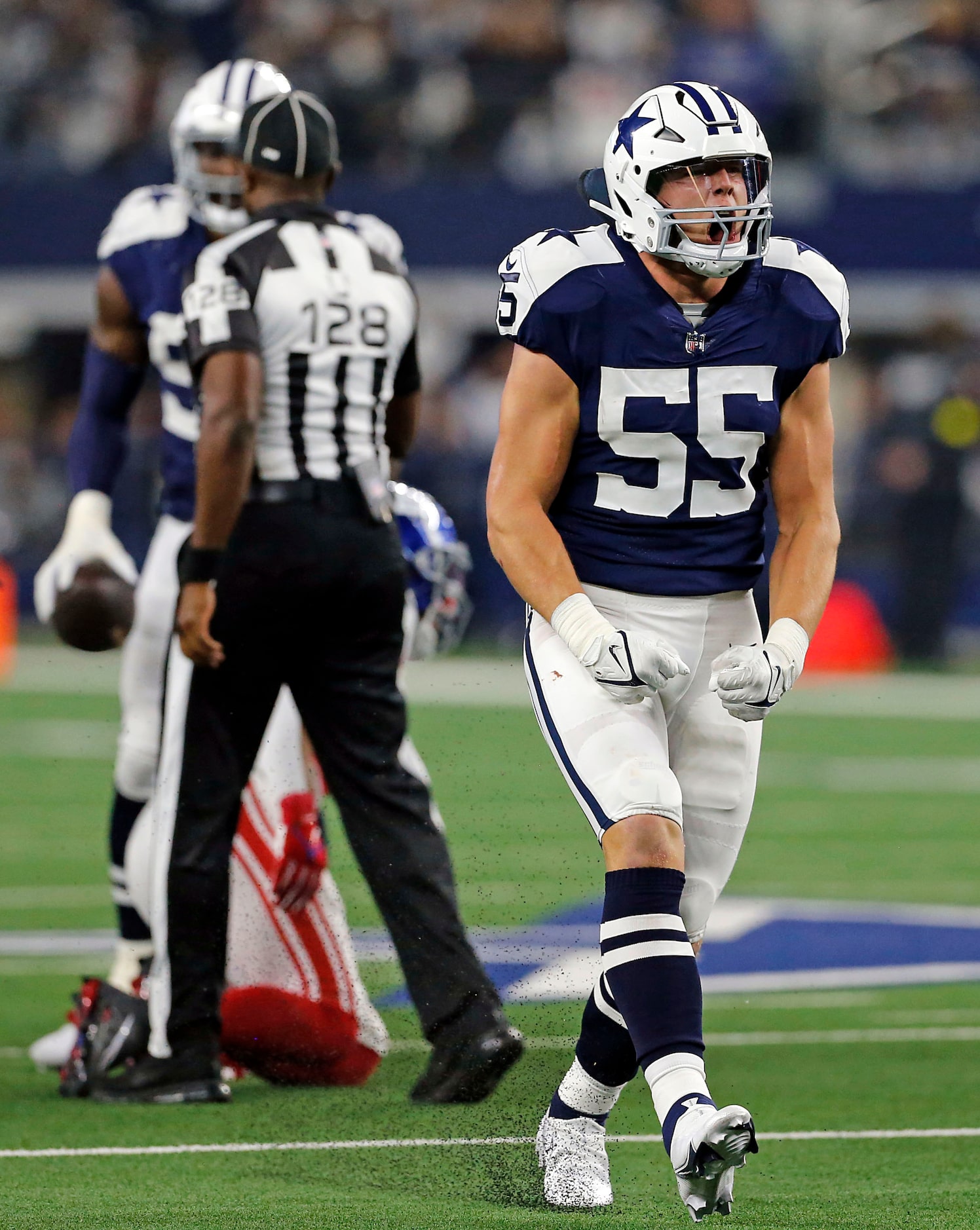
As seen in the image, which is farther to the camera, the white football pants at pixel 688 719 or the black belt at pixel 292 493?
the black belt at pixel 292 493

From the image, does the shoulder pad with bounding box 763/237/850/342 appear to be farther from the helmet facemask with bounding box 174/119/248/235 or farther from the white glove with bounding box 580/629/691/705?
the helmet facemask with bounding box 174/119/248/235

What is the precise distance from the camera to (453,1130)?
4371 mm

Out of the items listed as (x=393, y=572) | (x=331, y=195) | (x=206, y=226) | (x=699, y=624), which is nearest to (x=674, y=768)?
(x=699, y=624)

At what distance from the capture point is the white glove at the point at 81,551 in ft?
17.5

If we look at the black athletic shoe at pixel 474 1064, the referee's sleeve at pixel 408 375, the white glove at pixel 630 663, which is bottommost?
the black athletic shoe at pixel 474 1064

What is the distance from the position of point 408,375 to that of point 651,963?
200 cm

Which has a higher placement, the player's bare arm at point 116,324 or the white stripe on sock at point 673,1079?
the player's bare arm at point 116,324

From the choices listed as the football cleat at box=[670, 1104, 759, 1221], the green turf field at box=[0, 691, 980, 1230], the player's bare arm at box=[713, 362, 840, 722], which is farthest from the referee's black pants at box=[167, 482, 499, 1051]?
the football cleat at box=[670, 1104, 759, 1221]

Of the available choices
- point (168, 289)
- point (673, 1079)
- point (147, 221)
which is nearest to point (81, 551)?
point (168, 289)

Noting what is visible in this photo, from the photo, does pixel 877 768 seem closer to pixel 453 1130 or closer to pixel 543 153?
pixel 453 1130

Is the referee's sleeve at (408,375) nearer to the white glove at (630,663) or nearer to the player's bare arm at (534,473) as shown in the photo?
the player's bare arm at (534,473)

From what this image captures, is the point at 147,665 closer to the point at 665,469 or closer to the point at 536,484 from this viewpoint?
the point at 536,484

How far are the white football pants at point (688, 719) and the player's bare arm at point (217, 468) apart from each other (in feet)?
3.08

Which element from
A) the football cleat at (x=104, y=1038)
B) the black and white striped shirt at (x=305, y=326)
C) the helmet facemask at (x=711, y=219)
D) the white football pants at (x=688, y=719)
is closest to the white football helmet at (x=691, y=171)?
the helmet facemask at (x=711, y=219)
